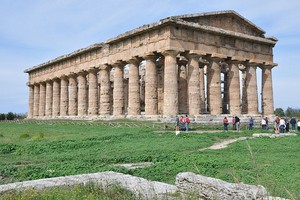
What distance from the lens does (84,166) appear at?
33.0 feet

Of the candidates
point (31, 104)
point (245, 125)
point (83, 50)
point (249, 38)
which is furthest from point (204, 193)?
point (31, 104)

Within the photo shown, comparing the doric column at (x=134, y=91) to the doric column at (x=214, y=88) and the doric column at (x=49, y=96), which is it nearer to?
the doric column at (x=214, y=88)

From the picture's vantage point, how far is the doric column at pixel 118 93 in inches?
1412

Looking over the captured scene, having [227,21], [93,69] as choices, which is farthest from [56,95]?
[227,21]

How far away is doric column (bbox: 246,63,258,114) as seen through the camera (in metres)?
35.7

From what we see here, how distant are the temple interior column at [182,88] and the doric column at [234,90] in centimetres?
527

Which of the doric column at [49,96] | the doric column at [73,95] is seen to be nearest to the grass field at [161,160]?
the doric column at [73,95]

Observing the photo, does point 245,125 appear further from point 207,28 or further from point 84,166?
point 84,166

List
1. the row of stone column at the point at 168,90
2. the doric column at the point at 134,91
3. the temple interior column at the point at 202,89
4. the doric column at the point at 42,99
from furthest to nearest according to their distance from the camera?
the doric column at the point at 42,99 → the temple interior column at the point at 202,89 → the doric column at the point at 134,91 → the row of stone column at the point at 168,90

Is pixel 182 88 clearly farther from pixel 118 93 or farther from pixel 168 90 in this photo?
pixel 168 90

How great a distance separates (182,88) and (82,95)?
43.9 feet

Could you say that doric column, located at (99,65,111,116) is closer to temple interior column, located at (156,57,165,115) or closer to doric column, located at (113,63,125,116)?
doric column, located at (113,63,125,116)

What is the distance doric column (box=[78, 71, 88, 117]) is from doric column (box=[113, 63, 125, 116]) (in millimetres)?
7666

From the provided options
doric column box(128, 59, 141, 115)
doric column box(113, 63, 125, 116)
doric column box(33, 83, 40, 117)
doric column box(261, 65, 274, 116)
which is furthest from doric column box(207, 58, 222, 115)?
doric column box(33, 83, 40, 117)
